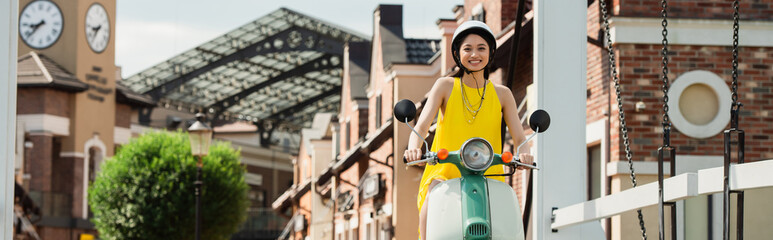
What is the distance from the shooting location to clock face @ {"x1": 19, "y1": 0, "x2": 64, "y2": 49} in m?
46.1

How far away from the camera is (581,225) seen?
6137 mm

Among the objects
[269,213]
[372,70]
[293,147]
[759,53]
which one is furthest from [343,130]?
[293,147]

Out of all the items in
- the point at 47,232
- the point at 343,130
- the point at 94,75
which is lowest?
the point at 47,232

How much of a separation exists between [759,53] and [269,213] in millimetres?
55722

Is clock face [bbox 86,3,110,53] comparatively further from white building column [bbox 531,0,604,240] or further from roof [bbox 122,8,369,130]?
white building column [bbox 531,0,604,240]

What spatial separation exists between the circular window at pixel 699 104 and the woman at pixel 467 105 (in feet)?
24.4

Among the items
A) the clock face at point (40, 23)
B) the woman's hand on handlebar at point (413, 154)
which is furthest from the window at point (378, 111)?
the woman's hand on handlebar at point (413, 154)

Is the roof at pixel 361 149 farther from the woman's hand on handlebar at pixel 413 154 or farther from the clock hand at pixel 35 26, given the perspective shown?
the woman's hand on handlebar at pixel 413 154

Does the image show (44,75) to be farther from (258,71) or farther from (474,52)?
(474,52)

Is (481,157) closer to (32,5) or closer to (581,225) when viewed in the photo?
(581,225)

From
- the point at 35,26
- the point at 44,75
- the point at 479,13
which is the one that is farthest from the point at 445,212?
the point at 35,26

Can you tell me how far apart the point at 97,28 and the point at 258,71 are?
16355mm

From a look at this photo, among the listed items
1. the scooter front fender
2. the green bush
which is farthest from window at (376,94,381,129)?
the scooter front fender

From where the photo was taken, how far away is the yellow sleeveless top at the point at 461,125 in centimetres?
549
